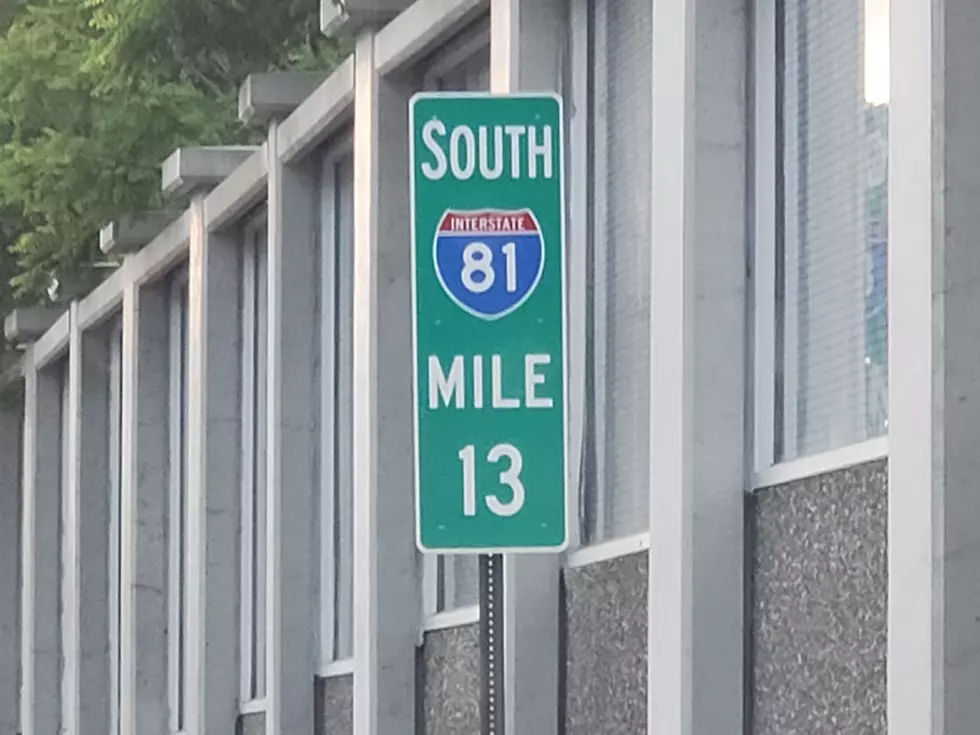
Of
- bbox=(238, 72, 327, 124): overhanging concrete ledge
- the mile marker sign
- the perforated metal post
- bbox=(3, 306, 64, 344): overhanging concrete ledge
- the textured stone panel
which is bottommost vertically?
the textured stone panel

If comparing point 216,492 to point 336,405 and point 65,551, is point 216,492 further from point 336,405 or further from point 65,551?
point 65,551

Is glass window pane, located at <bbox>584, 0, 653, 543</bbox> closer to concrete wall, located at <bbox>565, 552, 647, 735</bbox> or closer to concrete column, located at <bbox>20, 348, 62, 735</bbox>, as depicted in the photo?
concrete wall, located at <bbox>565, 552, 647, 735</bbox>

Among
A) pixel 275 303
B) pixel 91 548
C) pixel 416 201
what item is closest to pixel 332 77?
pixel 275 303

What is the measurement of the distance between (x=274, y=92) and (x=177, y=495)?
18.4 feet

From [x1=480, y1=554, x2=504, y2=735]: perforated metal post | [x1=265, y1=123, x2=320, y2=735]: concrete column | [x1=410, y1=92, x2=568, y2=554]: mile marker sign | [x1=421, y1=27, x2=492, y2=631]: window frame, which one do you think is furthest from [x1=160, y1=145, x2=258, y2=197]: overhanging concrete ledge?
[x1=480, y1=554, x2=504, y2=735]: perforated metal post

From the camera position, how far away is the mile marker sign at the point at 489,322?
792cm

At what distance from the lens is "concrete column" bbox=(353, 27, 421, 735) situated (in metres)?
14.8

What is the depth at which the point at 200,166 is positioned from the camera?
19141mm

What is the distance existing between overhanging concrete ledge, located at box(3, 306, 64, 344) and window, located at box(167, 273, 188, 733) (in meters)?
4.17

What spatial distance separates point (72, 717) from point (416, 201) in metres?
18.0

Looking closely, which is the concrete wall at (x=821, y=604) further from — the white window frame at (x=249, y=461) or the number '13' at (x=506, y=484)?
the white window frame at (x=249, y=461)

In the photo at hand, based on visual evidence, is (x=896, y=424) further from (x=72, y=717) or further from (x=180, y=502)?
(x=72, y=717)

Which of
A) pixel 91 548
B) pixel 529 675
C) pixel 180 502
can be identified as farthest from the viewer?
pixel 91 548

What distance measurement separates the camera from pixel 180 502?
2220 centimetres
